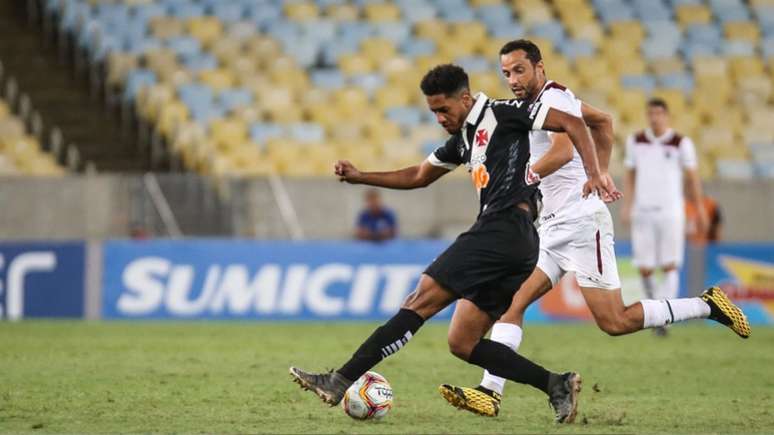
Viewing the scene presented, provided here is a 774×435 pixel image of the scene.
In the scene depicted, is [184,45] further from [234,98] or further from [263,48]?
[234,98]

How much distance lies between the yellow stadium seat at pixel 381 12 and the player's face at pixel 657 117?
9781 mm

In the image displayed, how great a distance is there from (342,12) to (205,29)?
2315mm

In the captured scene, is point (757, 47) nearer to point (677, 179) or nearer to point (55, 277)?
point (677, 179)

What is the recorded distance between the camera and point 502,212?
25.4 feet

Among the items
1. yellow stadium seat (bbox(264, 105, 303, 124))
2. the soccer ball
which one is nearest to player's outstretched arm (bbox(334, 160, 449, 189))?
the soccer ball

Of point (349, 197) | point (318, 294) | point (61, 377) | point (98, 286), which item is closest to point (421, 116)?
point (349, 197)

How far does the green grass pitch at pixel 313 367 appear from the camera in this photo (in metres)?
7.67

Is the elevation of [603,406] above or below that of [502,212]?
below

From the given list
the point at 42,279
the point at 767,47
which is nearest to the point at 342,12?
the point at 767,47

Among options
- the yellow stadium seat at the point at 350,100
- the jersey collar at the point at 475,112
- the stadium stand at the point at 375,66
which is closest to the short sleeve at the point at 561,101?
the jersey collar at the point at 475,112

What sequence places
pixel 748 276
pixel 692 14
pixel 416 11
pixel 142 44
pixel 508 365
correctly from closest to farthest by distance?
pixel 508 365, pixel 748 276, pixel 142 44, pixel 416 11, pixel 692 14

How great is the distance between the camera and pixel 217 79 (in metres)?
22.4

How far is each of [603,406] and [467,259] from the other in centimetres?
165

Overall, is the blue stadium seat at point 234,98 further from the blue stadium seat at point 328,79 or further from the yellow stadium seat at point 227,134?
the blue stadium seat at point 328,79
